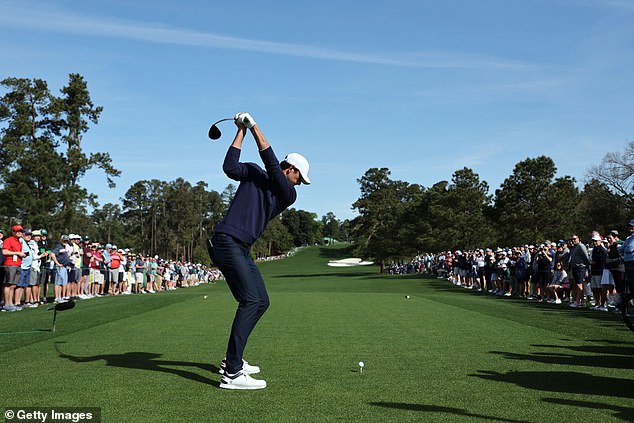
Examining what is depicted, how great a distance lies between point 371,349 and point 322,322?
4258 millimetres

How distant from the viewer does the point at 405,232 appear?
7825cm

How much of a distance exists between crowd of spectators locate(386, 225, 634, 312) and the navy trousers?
6535mm

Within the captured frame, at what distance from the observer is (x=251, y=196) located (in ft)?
21.4

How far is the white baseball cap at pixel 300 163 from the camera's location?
22.0 feet

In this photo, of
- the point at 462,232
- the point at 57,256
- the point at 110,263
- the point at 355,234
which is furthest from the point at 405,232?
the point at 57,256

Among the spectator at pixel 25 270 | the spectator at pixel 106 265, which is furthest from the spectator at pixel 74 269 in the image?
the spectator at pixel 106 265

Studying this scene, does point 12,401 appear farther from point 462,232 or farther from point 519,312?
point 462,232

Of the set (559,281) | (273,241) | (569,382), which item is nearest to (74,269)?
(559,281)

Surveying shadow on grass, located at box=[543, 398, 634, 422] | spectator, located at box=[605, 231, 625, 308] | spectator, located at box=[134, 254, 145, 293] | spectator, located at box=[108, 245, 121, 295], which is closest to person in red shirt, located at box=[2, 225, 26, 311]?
spectator, located at box=[108, 245, 121, 295]

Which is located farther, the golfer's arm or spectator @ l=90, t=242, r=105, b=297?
spectator @ l=90, t=242, r=105, b=297

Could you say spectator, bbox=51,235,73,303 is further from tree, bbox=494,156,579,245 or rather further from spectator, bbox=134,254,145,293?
tree, bbox=494,156,579,245

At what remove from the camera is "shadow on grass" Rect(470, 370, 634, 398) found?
6.11m

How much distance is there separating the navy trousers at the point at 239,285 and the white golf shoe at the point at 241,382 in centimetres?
11

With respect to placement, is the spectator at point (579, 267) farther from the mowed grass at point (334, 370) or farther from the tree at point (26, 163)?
the tree at point (26, 163)
